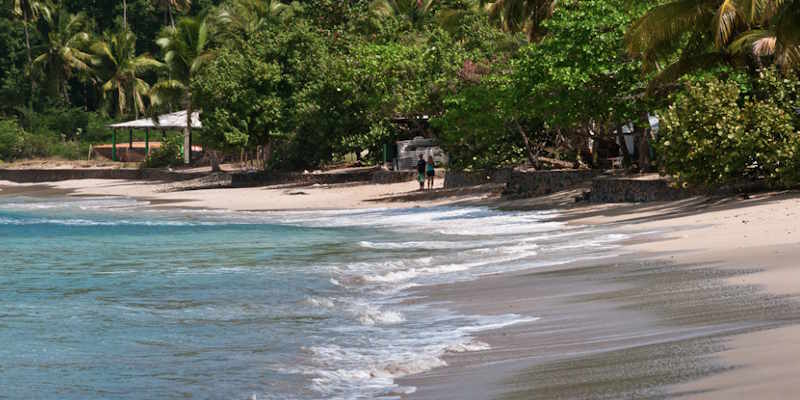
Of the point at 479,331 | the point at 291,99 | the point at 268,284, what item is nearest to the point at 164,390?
the point at 479,331

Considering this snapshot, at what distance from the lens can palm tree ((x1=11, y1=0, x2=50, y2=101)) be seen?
240ft

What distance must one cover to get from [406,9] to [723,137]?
126 feet

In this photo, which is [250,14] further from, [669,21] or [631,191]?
[669,21]

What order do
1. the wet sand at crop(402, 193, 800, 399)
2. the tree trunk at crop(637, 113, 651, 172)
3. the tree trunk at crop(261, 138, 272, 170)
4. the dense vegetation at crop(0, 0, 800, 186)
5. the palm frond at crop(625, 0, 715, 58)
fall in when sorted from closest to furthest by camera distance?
the wet sand at crop(402, 193, 800, 399) → the palm frond at crop(625, 0, 715, 58) → the dense vegetation at crop(0, 0, 800, 186) → the tree trunk at crop(637, 113, 651, 172) → the tree trunk at crop(261, 138, 272, 170)

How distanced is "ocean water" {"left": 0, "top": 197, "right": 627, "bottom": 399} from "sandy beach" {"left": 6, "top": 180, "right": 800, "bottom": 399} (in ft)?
1.61

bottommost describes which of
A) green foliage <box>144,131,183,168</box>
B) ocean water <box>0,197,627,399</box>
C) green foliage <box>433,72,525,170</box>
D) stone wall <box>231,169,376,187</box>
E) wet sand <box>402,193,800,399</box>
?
ocean water <box>0,197,627,399</box>

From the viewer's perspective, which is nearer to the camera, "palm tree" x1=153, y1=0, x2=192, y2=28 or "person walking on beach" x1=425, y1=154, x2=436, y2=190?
"person walking on beach" x1=425, y1=154, x2=436, y2=190

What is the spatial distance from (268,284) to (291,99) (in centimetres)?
3352

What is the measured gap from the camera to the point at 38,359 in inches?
408

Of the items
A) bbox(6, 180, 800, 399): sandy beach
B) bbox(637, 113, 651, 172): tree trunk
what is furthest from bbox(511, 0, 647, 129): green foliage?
bbox(6, 180, 800, 399): sandy beach

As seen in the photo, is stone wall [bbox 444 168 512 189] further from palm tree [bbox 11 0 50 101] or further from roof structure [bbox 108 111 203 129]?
palm tree [bbox 11 0 50 101]

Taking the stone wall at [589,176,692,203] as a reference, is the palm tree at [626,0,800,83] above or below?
above

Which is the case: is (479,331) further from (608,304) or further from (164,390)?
(164,390)

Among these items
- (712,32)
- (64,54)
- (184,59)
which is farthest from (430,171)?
(64,54)
